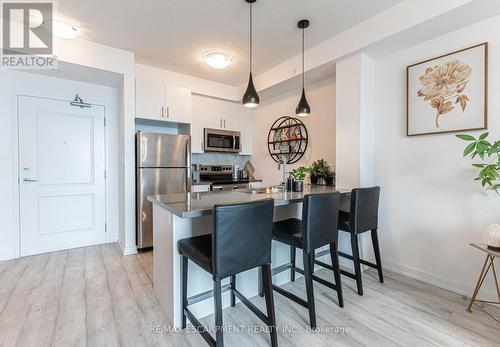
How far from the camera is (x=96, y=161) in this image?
362cm

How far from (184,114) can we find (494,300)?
4099 mm

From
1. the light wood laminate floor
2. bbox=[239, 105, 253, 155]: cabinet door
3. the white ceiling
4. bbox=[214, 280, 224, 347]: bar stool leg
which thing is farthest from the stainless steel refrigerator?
bbox=[214, 280, 224, 347]: bar stool leg

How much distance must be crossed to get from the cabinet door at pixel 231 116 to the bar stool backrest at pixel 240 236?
324cm

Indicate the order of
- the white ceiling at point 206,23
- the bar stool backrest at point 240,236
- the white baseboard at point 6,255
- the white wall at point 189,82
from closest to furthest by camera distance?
the bar stool backrest at point 240,236
the white ceiling at point 206,23
the white baseboard at point 6,255
the white wall at point 189,82

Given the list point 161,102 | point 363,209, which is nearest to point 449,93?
point 363,209

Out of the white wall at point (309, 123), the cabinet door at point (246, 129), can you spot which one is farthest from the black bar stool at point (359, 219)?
the cabinet door at point (246, 129)

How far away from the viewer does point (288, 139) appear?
3996 mm

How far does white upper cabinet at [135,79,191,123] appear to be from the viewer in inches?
135

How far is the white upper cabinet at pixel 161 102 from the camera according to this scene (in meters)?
3.43

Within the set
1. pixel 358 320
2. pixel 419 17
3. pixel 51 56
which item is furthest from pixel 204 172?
pixel 419 17

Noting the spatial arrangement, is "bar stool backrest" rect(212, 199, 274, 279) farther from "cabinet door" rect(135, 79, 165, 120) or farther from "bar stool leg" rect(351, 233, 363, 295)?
"cabinet door" rect(135, 79, 165, 120)

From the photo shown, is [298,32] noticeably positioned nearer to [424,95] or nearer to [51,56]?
[424,95]

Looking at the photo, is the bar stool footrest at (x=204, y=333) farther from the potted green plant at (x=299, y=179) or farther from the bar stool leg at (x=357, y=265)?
the potted green plant at (x=299, y=179)

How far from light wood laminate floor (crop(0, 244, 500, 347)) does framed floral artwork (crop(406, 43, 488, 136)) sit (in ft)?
5.15
